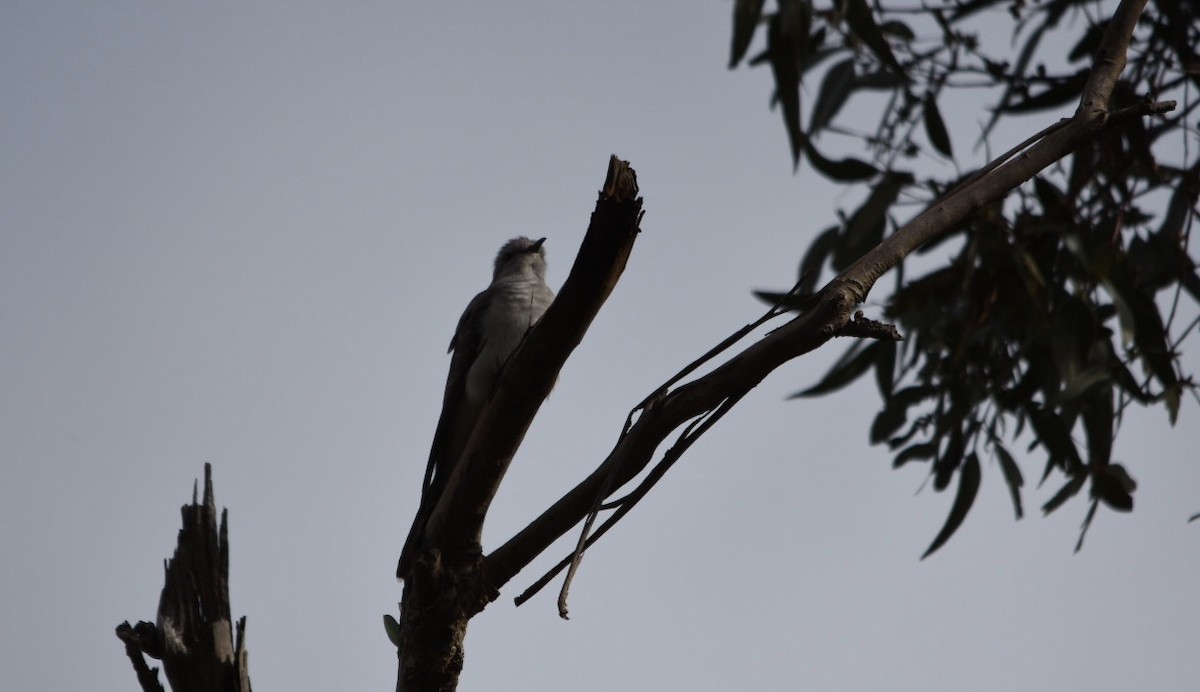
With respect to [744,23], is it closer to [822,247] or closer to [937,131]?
[937,131]

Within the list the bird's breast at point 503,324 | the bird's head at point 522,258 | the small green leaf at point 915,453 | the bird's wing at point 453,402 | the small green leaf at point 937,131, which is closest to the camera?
the bird's wing at point 453,402

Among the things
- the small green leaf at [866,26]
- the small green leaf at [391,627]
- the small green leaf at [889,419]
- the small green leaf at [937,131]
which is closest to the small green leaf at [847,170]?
the small green leaf at [937,131]

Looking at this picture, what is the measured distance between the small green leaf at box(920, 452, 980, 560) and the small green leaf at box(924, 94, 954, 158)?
864 mm

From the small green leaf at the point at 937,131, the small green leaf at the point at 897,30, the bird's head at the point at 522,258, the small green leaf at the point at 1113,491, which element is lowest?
the small green leaf at the point at 1113,491

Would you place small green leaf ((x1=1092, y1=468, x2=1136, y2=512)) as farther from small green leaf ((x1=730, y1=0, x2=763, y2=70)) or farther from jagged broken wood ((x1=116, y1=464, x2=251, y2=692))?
jagged broken wood ((x1=116, y1=464, x2=251, y2=692))

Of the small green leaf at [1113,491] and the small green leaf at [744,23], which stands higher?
the small green leaf at [744,23]

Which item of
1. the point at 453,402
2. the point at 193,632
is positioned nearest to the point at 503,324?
the point at 453,402

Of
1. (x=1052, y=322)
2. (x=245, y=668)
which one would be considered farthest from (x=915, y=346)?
(x=245, y=668)

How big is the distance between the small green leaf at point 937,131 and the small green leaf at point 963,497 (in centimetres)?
86

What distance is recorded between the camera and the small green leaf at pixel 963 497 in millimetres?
3336

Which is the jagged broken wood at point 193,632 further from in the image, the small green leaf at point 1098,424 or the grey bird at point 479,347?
the small green leaf at point 1098,424

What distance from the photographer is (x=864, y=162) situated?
3.18m

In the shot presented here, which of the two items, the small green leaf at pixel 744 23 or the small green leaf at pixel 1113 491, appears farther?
the small green leaf at pixel 1113 491

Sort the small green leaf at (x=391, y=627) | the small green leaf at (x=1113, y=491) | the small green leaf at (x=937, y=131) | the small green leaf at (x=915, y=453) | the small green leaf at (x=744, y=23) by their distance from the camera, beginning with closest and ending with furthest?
1. the small green leaf at (x=391, y=627)
2. the small green leaf at (x=744, y=23)
3. the small green leaf at (x=1113, y=491)
4. the small green leaf at (x=937, y=131)
5. the small green leaf at (x=915, y=453)
